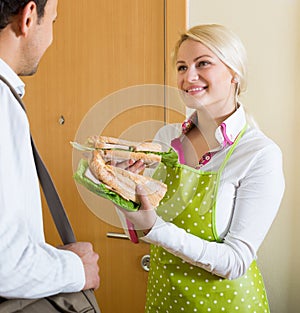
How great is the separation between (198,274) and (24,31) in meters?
0.75

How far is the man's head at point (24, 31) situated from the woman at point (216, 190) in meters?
0.42

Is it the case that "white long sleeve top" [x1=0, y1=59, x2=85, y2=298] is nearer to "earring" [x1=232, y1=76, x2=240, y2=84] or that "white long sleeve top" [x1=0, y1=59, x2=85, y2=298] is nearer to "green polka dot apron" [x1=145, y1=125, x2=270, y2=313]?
"green polka dot apron" [x1=145, y1=125, x2=270, y2=313]

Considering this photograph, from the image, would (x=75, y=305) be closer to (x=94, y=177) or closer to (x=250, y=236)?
(x=94, y=177)

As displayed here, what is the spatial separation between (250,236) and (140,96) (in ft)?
1.42

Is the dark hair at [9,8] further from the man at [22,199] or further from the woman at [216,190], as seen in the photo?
the woman at [216,190]

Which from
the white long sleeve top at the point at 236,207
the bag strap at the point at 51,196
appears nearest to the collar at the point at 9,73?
the bag strap at the point at 51,196

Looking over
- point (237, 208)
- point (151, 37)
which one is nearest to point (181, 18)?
point (151, 37)

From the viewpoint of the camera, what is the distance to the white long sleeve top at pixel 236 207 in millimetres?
1288

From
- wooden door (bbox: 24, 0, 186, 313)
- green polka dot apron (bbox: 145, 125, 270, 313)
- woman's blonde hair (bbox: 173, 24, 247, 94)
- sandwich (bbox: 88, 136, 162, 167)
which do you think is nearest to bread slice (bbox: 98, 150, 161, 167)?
sandwich (bbox: 88, 136, 162, 167)

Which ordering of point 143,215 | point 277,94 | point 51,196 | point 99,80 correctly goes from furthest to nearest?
point 99,80 → point 277,94 → point 143,215 → point 51,196

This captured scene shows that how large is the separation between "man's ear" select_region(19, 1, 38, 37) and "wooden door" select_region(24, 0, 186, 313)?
0.80 m

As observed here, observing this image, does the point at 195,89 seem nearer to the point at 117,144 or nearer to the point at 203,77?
the point at 203,77

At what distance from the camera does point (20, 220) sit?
0.83 meters

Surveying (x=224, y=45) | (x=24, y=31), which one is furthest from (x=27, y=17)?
(x=224, y=45)
